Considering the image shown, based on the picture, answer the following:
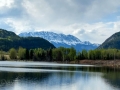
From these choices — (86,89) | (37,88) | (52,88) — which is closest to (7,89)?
(37,88)

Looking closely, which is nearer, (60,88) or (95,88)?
(60,88)

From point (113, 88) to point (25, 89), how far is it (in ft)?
73.2

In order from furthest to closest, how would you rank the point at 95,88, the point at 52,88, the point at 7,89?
1. the point at 95,88
2. the point at 52,88
3. the point at 7,89

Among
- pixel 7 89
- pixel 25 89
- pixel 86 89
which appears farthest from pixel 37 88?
pixel 86 89

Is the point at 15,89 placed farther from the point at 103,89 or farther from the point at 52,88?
the point at 103,89

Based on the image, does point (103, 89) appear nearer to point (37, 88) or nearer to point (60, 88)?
point (60, 88)

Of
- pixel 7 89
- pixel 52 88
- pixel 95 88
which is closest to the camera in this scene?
pixel 7 89

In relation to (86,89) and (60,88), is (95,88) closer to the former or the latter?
(86,89)

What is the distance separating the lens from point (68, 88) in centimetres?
5622

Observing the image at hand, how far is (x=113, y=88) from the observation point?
58.2m

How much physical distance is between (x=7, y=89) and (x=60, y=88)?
41.2 ft

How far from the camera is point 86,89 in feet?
185

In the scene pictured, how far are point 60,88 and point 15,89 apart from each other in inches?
423

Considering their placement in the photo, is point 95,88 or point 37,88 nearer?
point 37,88
